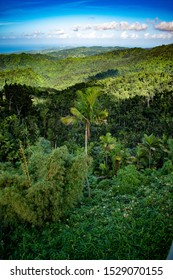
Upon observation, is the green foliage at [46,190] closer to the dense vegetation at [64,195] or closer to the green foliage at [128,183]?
the dense vegetation at [64,195]

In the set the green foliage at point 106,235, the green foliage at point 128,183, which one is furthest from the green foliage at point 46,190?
the green foliage at point 128,183

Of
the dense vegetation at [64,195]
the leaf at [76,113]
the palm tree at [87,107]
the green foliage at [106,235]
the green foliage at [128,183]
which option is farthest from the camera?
the green foliage at [128,183]

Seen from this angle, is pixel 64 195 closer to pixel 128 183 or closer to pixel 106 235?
pixel 106 235

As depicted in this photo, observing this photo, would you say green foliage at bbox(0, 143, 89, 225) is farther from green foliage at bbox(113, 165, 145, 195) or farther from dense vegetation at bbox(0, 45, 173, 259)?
green foliage at bbox(113, 165, 145, 195)

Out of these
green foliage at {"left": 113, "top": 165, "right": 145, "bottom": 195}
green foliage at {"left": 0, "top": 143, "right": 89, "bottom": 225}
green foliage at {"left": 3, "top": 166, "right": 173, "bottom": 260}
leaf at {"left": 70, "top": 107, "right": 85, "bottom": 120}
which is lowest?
green foliage at {"left": 113, "top": 165, "right": 145, "bottom": 195}

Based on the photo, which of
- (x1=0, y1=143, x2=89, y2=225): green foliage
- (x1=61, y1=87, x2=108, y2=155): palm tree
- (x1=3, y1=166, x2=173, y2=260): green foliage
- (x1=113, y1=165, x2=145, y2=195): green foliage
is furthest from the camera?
(x1=113, y1=165, x2=145, y2=195): green foliage

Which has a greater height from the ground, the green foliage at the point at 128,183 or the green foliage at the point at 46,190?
the green foliage at the point at 46,190

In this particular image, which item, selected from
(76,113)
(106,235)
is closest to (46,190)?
(106,235)

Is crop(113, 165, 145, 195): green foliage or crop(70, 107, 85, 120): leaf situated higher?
crop(70, 107, 85, 120): leaf

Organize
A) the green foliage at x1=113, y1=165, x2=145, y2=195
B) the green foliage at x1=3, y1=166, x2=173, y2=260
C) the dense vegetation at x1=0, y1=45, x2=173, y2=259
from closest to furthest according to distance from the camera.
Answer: the green foliage at x1=3, y1=166, x2=173, y2=260 → the dense vegetation at x1=0, y1=45, x2=173, y2=259 → the green foliage at x1=113, y1=165, x2=145, y2=195

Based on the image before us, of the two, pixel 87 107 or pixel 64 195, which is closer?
pixel 64 195

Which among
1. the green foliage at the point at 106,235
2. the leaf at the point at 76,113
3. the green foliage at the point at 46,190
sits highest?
the leaf at the point at 76,113


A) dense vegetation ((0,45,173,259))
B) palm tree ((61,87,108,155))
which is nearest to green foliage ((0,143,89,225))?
dense vegetation ((0,45,173,259))
